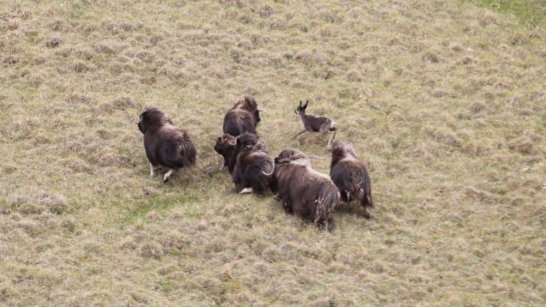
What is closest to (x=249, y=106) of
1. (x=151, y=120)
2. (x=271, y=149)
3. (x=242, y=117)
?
(x=242, y=117)

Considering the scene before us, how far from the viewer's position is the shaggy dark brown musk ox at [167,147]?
16875 mm

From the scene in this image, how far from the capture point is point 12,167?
16.9 metres

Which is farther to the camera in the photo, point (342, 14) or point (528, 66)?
point (342, 14)

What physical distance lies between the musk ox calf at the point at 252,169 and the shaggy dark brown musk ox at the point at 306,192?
0.64 feet

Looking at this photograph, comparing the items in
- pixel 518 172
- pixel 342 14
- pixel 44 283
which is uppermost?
pixel 342 14

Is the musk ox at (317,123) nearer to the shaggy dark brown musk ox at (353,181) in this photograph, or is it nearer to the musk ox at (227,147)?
the musk ox at (227,147)

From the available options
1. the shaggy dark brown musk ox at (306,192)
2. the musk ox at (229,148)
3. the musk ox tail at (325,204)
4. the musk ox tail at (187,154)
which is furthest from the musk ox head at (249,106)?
the musk ox tail at (325,204)

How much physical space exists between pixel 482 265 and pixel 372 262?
1876mm

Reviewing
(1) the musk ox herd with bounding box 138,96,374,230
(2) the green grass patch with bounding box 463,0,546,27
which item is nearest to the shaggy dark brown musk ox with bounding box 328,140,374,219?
(1) the musk ox herd with bounding box 138,96,374,230

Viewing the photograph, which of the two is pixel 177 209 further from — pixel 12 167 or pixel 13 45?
pixel 13 45

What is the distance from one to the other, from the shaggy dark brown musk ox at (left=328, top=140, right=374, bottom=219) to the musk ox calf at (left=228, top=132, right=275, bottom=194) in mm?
1256

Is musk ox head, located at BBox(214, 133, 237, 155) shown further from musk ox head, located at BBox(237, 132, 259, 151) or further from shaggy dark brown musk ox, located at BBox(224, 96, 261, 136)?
→ shaggy dark brown musk ox, located at BBox(224, 96, 261, 136)

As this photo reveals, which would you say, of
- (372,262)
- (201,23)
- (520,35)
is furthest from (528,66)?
(372,262)

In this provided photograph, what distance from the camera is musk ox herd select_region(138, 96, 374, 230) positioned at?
50.8ft
